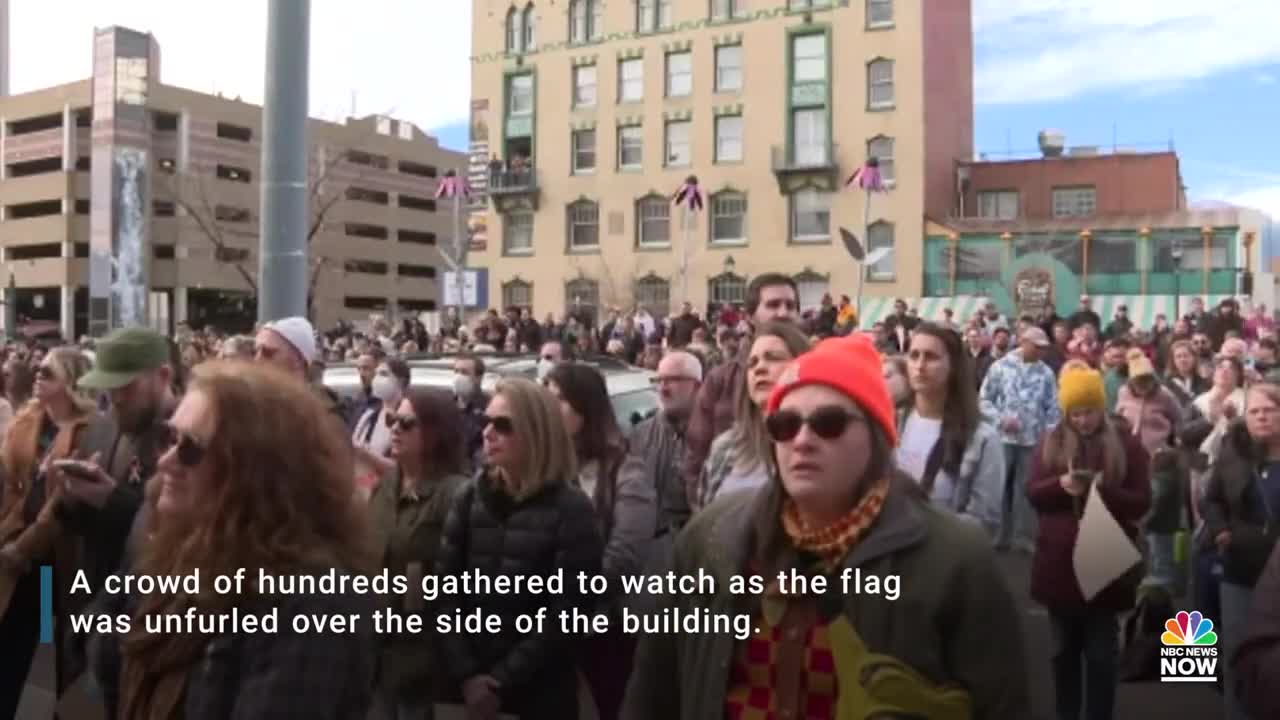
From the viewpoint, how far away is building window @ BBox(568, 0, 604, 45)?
42.9m

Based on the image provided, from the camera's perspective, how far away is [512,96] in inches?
1750

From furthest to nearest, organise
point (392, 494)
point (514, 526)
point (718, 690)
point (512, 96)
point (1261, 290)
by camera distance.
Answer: point (512, 96), point (1261, 290), point (392, 494), point (514, 526), point (718, 690)

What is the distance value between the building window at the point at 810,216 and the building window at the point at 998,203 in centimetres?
584

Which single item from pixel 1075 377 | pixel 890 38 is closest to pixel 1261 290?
pixel 890 38

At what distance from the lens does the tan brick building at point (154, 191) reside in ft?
190

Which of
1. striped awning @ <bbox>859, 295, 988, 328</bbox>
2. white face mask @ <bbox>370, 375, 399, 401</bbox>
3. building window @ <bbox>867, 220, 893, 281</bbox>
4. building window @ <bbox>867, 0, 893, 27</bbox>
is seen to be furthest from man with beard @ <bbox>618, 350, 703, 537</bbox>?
building window @ <bbox>867, 0, 893, 27</bbox>

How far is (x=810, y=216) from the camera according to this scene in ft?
128

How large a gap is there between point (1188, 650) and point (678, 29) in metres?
37.2

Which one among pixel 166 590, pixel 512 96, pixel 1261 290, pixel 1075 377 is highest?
pixel 512 96

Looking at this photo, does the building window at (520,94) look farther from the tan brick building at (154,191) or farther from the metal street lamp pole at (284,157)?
the metal street lamp pole at (284,157)

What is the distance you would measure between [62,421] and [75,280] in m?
64.5

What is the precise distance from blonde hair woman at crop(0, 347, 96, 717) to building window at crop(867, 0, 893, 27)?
→ 35505 millimetres

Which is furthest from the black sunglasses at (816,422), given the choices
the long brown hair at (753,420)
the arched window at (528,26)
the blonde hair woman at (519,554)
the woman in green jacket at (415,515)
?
the arched window at (528,26)

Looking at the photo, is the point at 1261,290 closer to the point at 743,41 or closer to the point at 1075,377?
the point at 743,41
